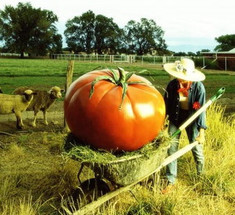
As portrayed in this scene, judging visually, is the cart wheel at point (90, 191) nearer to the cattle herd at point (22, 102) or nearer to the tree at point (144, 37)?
the cattle herd at point (22, 102)

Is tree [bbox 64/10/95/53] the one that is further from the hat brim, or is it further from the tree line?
the hat brim

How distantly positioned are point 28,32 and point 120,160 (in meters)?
99.7

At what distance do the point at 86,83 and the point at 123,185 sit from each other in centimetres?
91

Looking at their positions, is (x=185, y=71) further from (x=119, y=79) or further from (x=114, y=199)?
(x=114, y=199)

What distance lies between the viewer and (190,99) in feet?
16.0

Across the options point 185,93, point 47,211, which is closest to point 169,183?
point 185,93

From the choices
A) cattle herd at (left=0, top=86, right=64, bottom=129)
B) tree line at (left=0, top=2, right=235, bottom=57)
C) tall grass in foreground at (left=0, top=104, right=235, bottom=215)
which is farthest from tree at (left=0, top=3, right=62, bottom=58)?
tall grass in foreground at (left=0, top=104, right=235, bottom=215)

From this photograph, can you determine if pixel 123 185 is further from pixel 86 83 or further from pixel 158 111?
pixel 86 83

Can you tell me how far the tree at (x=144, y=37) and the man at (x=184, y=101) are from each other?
107 metres

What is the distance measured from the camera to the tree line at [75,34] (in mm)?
96938

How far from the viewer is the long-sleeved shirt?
15.8ft

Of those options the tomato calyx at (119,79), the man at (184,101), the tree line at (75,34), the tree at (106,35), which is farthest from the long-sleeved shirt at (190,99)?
the tree at (106,35)

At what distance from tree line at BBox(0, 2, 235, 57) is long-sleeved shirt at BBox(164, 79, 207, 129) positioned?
302 feet

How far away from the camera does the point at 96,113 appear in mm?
3438
